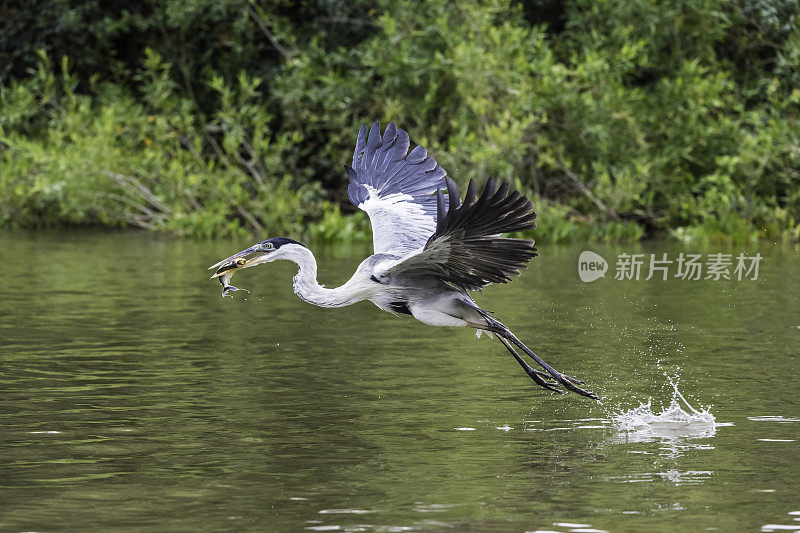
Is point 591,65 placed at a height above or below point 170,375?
above

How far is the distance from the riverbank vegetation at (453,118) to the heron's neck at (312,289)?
14.4m

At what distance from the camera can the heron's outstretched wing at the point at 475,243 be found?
7.21 metres

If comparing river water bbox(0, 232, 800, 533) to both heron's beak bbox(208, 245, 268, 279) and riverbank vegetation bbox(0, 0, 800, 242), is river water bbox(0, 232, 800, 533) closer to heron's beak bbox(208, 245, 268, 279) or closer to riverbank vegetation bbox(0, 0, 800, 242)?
heron's beak bbox(208, 245, 268, 279)

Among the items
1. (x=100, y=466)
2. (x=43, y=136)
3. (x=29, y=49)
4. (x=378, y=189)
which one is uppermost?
A: (x=29, y=49)

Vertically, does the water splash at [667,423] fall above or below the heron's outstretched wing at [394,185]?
below

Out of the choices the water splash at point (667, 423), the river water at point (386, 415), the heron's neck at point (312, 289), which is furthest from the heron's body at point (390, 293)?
the water splash at point (667, 423)

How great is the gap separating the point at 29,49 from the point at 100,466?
21714 millimetres

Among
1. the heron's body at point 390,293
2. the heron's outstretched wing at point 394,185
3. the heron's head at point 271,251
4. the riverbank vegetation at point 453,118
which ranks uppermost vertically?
the riverbank vegetation at point 453,118

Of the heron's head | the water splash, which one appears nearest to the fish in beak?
the heron's head

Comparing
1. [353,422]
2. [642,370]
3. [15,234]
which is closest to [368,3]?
[15,234]

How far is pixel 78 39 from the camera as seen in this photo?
91.3 ft

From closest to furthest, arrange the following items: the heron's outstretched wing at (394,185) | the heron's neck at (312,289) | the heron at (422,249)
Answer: the heron at (422,249) < the heron's neck at (312,289) < the heron's outstretched wing at (394,185)

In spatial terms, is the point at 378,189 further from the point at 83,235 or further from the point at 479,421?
the point at 83,235

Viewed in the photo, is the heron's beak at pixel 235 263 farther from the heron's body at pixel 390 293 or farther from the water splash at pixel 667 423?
the water splash at pixel 667 423
